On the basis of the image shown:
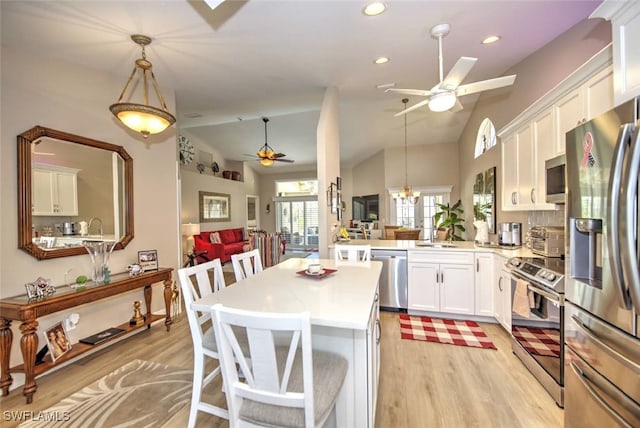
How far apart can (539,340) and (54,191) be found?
443cm

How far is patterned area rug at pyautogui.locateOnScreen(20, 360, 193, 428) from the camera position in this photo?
1.88m

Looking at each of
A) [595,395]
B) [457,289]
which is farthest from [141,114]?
[457,289]

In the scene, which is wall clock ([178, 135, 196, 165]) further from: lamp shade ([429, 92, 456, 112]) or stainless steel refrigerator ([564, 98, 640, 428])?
stainless steel refrigerator ([564, 98, 640, 428])

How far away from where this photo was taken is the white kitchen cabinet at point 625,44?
1369 mm

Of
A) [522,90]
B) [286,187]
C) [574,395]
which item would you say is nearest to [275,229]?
[286,187]

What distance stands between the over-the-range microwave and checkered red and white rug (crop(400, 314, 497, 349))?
1.57 meters

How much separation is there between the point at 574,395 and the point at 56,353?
3812mm

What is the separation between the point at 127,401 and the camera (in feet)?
6.75

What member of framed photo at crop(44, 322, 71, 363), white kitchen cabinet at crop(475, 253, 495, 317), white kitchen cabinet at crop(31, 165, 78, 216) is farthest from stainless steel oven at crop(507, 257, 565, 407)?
white kitchen cabinet at crop(31, 165, 78, 216)

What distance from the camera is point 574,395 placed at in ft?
4.97

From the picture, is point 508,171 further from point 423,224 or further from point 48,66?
point 48,66

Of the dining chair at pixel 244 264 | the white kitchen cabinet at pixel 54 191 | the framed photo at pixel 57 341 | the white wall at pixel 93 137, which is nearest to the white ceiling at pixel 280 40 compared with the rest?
the white wall at pixel 93 137

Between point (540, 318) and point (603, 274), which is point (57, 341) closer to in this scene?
point (603, 274)

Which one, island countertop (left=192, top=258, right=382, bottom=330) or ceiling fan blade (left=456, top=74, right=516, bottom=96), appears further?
ceiling fan blade (left=456, top=74, right=516, bottom=96)
